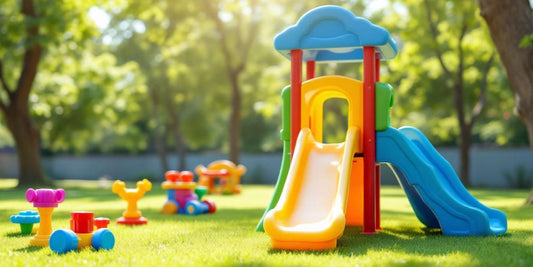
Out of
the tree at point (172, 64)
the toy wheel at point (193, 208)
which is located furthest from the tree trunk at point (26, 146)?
the toy wheel at point (193, 208)

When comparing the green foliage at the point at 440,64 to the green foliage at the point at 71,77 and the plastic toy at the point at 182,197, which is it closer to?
the green foliage at the point at 71,77

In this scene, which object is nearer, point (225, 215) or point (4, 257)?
point (4, 257)

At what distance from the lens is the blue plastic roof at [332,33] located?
8.78m

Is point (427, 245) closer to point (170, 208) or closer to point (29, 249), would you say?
point (29, 249)

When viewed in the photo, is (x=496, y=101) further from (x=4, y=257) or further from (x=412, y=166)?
(x=4, y=257)

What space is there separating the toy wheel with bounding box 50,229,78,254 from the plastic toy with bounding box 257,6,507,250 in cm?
248

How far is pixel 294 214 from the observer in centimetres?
764

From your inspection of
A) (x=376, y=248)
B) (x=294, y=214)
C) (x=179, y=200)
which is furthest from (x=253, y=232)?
(x=179, y=200)

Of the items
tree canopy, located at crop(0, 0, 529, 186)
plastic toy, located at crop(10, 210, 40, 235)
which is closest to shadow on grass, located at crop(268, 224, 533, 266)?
plastic toy, located at crop(10, 210, 40, 235)

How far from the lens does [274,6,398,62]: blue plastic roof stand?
8781 millimetres

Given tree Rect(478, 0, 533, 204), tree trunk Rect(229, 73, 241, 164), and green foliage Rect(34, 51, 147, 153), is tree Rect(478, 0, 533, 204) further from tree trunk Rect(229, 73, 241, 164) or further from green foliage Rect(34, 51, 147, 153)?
green foliage Rect(34, 51, 147, 153)

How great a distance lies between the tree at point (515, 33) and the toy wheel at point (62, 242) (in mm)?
9873

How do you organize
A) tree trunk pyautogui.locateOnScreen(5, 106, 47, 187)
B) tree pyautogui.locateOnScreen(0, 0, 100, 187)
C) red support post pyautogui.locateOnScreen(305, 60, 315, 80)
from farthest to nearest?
tree trunk pyautogui.locateOnScreen(5, 106, 47, 187)
tree pyautogui.locateOnScreen(0, 0, 100, 187)
red support post pyautogui.locateOnScreen(305, 60, 315, 80)

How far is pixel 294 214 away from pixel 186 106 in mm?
29990
